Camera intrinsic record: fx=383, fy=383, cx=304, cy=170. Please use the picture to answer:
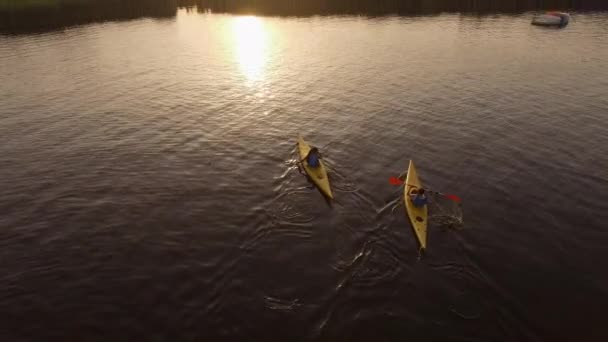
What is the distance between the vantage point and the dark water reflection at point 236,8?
11019 cm

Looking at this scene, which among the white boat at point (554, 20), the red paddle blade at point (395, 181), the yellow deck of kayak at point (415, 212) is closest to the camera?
the yellow deck of kayak at point (415, 212)

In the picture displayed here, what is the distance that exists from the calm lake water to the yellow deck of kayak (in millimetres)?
737

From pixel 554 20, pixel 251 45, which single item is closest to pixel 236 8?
pixel 251 45

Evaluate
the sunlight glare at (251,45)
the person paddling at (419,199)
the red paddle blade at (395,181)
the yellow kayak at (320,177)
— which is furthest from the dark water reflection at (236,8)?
the person paddling at (419,199)

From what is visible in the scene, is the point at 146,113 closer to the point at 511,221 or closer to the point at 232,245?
the point at 232,245

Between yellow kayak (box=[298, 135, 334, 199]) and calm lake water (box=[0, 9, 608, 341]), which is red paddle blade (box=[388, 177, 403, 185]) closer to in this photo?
calm lake water (box=[0, 9, 608, 341])

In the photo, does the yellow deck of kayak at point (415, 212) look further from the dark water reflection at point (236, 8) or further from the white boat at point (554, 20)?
the dark water reflection at point (236, 8)

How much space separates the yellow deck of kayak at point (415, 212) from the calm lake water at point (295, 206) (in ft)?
2.42

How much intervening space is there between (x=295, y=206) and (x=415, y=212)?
8.58 m

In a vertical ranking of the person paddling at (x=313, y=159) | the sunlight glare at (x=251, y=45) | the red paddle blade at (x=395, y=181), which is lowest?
the red paddle blade at (x=395, y=181)

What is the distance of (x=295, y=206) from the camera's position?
93.6 ft

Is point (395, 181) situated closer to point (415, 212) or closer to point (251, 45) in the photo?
point (415, 212)

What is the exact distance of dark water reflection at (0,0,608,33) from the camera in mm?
110188

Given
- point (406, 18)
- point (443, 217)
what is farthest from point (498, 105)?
point (406, 18)
